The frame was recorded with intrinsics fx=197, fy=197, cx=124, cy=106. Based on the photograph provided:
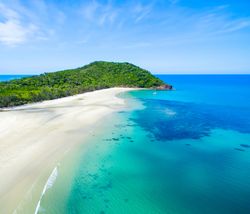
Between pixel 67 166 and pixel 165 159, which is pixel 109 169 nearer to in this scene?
pixel 67 166

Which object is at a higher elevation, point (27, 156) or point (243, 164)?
point (27, 156)

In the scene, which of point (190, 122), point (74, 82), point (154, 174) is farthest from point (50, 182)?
point (74, 82)

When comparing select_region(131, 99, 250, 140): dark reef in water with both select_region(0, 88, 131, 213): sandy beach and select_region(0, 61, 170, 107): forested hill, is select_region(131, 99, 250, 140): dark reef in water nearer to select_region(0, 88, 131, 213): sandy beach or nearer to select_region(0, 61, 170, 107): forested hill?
select_region(0, 88, 131, 213): sandy beach

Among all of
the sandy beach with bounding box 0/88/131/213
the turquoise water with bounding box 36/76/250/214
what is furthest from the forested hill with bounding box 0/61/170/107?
the turquoise water with bounding box 36/76/250/214

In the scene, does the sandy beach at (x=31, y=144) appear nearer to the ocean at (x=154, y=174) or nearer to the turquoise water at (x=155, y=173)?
the ocean at (x=154, y=174)

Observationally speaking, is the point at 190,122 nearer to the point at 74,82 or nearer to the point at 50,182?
the point at 50,182

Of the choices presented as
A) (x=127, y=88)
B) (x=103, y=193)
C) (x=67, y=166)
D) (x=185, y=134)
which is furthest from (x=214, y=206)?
(x=127, y=88)
